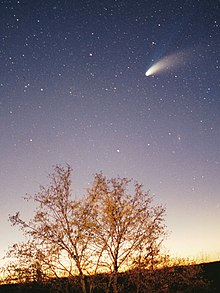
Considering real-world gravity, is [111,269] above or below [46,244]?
below

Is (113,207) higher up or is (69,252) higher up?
(113,207)

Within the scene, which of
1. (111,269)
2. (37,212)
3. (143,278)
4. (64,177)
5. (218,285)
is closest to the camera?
(143,278)

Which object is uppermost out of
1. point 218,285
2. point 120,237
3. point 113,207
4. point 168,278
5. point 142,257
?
point 113,207

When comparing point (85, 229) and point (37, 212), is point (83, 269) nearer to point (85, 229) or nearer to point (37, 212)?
point (85, 229)

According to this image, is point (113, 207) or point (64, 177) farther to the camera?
point (64, 177)

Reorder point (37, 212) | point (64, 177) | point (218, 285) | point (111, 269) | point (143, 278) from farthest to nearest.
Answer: point (218, 285), point (64, 177), point (37, 212), point (111, 269), point (143, 278)

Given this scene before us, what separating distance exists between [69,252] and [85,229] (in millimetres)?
1366

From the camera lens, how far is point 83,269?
14.3 meters

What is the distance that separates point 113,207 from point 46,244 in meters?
3.81

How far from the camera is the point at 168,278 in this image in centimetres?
1348

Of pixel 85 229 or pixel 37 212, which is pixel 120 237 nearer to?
pixel 85 229

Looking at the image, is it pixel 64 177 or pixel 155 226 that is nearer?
pixel 155 226

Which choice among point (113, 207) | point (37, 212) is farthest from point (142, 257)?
point (37, 212)

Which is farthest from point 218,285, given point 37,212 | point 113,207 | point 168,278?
point 37,212
